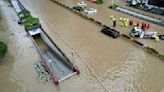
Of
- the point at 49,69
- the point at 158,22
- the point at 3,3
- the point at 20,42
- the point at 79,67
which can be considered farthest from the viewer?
the point at 3,3

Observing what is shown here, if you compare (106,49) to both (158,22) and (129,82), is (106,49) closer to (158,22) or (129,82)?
(129,82)

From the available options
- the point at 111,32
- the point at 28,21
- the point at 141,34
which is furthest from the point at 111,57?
the point at 28,21

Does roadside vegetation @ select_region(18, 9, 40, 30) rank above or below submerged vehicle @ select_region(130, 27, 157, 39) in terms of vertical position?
above

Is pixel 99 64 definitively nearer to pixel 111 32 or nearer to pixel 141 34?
pixel 111 32

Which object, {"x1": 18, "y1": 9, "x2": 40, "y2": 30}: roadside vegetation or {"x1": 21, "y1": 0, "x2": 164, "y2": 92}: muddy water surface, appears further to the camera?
{"x1": 18, "y1": 9, "x2": 40, "y2": 30}: roadside vegetation

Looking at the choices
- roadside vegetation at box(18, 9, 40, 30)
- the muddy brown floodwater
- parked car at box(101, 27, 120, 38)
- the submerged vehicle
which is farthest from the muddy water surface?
roadside vegetation at box(18, 9, 40, 30)

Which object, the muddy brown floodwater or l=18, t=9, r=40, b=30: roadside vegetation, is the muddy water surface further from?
l=18, t=9, r=40, b=30: roadside vegetation

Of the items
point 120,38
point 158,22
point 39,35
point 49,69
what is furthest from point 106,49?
point 158,22

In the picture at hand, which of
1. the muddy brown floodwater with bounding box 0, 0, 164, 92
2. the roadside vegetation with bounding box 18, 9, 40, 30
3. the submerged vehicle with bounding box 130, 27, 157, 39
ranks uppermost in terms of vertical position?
the roadside vegetation with bounding box 18, 9, 40, 30
